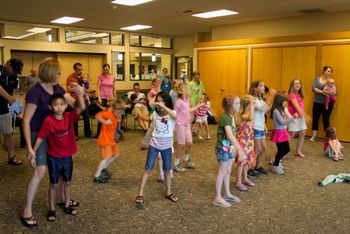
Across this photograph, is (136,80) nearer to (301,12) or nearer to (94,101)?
(94,101)

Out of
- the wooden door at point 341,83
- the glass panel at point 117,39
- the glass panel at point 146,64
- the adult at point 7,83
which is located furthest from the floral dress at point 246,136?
the glass panel at point 146,64

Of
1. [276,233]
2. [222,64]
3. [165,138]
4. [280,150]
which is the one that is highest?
[222,64]

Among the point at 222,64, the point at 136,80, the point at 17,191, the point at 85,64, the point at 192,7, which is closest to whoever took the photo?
the point at 17,191

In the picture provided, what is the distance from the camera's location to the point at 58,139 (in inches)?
117

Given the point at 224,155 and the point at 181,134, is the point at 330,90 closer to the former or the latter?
the point at 181,134

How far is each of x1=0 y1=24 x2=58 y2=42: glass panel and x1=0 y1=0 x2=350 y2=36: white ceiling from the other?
375 mm

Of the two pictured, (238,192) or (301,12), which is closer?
(238,192)

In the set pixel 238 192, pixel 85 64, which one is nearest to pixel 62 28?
pixel 85 64

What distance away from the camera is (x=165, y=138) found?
11.6ft

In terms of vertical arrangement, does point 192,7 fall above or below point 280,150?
above

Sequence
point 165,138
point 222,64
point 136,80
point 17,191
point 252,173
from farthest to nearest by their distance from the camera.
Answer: point 136,80 → point 222,64 → point 252,173 → point 17,191 → point 165,138

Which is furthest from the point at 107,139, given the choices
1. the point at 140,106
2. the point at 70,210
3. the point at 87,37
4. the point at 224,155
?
the point at 87,37

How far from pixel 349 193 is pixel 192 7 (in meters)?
5.29

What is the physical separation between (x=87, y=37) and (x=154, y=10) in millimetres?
4284
